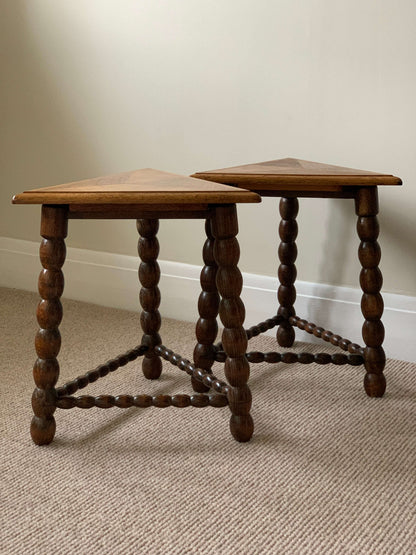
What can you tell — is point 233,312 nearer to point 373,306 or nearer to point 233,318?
point 233,318

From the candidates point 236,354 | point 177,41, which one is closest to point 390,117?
point 177,41

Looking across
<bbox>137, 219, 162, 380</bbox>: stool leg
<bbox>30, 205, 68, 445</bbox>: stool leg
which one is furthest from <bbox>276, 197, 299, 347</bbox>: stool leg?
<bbox>30, 205, 68, 445</bbox>: stool leg

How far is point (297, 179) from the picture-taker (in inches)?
55.9

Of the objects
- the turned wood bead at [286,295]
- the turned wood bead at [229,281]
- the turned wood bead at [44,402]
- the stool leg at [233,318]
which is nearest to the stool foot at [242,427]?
the stool leg at [233,318]

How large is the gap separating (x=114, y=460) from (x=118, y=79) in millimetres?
1211

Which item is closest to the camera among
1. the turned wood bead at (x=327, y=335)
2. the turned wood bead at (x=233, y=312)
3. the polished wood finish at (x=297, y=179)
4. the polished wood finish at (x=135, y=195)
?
the polished wood finish at (x=135, y=195)

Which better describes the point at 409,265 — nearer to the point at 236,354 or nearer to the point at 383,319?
the point at 383,319

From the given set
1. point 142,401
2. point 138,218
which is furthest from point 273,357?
point 138,218

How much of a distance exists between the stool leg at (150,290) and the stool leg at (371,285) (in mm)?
423

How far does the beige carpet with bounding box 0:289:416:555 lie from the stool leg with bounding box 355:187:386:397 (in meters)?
0.05

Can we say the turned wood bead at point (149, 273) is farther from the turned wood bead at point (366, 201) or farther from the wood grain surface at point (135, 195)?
the turned wood bead at point (366, 201)

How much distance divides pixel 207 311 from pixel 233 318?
21cm

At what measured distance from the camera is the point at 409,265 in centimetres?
177

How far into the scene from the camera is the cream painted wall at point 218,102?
1.74m
